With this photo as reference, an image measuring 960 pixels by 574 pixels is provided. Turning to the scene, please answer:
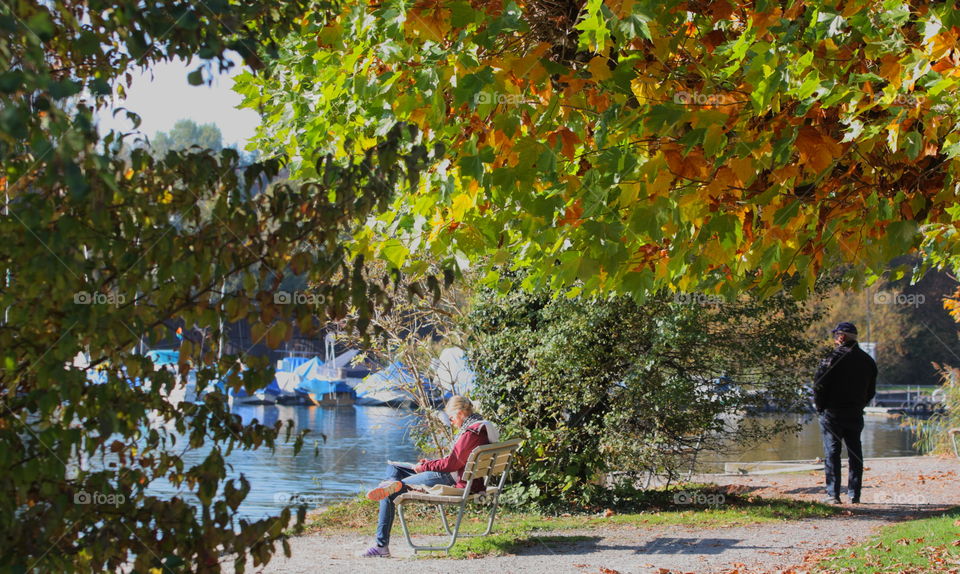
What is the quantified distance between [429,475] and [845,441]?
4948 millimetres

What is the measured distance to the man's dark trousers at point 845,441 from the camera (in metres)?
9.90

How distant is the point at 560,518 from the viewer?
382 inches

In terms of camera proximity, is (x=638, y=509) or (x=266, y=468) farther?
(x=266, y=468)

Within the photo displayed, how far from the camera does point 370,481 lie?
16344mm

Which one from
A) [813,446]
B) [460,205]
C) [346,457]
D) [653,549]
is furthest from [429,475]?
[813,446]

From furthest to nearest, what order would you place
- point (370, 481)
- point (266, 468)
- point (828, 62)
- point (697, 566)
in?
point (266, 468), point (370, 481), point (697, 566), point (828, 62)

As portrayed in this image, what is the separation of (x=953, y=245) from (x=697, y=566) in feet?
9.64

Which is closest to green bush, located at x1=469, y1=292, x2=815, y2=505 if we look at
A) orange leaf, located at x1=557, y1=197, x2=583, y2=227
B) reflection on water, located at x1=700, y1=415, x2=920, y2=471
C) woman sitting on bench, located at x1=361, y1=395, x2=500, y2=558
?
woman sitting on bench, located at x1=361, y1=395, x2=500, y2=558

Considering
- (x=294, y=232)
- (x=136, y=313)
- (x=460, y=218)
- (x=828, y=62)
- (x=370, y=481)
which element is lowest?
(x=370, y=481)

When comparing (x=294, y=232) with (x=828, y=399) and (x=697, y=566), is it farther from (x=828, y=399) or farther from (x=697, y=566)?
(x=828, y=399)

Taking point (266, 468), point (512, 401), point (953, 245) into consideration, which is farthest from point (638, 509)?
point (266, 468)

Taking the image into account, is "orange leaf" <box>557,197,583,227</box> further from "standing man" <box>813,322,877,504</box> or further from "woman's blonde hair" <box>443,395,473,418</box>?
"standing man" <box>813,322,877,504</box>

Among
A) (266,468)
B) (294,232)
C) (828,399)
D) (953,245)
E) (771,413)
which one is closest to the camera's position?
(294,232)

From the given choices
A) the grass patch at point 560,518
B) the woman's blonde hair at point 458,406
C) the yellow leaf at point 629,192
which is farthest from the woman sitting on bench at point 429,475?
the yellow leaf at point 629,192
